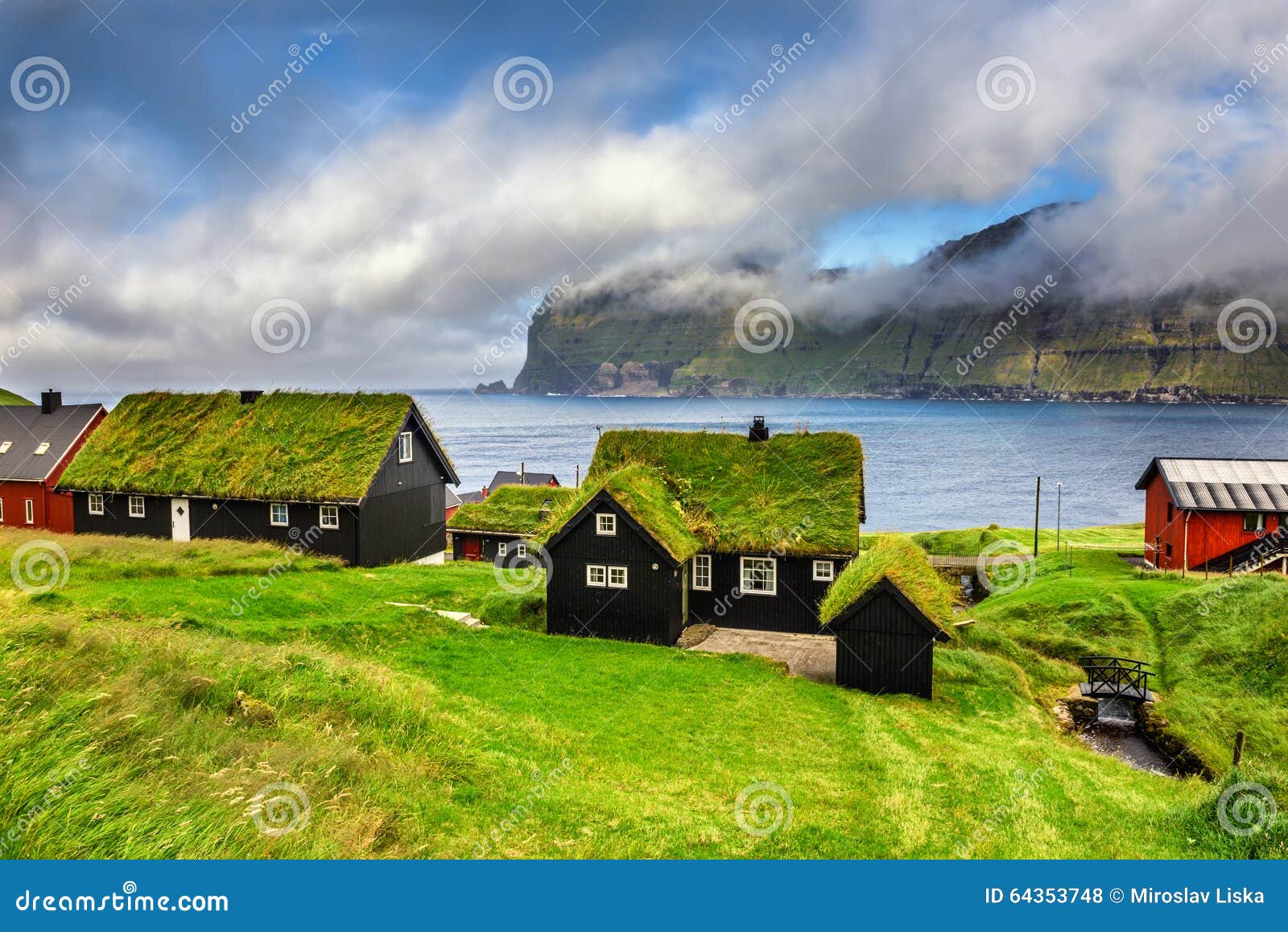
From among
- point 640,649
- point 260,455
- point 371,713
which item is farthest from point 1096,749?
point 260,455

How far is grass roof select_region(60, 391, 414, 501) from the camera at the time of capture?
37031 mm

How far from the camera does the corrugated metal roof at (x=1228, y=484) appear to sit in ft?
149

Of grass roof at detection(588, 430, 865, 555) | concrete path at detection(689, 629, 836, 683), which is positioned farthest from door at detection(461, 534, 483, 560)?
concrete path at detection(689, 629, 836, 683)

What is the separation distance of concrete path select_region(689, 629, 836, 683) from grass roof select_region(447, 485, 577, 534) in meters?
22.0

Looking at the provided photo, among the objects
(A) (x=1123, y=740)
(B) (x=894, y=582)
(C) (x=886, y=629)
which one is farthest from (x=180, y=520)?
(A) (x=1123, y=740)

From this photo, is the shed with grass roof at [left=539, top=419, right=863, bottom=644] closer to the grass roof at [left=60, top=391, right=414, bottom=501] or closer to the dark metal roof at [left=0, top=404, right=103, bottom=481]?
the grass roof at [left=60, top=391, right=414, bottom=501]

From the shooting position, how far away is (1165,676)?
31266mm

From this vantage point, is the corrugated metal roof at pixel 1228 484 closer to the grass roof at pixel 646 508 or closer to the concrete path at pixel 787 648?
the concrete path at pixel 787 648

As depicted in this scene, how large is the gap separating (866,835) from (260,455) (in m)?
35.4

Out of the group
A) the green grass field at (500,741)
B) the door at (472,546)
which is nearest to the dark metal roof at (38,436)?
the green grass field at (500,741)

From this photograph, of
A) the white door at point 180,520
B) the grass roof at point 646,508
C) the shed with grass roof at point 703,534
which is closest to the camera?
the grass roof at point 646,508

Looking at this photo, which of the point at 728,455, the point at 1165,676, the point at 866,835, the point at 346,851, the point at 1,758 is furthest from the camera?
the point at 728,455

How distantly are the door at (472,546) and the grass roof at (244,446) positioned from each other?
16.3 metres

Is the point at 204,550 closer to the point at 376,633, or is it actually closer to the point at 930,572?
the point at 376,633
